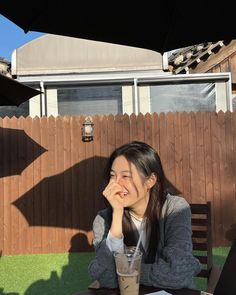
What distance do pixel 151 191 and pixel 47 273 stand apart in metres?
3.38

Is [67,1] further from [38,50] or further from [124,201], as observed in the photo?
[38,50]

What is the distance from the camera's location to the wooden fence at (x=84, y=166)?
589 cm

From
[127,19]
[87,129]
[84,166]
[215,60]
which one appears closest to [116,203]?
[127,19]

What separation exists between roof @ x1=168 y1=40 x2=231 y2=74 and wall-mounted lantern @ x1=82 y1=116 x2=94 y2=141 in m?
4.45

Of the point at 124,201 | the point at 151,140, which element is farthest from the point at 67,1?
the point at 151,140

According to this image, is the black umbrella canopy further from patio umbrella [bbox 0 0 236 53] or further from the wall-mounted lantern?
the wall-mounted lantern

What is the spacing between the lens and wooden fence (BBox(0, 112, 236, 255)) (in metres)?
5.89

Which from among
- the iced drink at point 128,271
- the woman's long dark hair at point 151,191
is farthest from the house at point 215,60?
the iced drink at point 128,271

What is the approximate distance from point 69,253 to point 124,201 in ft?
14.2

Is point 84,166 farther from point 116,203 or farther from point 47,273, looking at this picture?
point 116,203

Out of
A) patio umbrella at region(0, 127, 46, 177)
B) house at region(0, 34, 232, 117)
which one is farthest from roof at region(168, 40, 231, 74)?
patio umbrella at region(0, 127, 46, 177)

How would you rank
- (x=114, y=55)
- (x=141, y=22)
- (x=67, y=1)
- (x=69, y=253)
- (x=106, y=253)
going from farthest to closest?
(x=114, y=55), (x=69, y=253), (x=141, y=22), (x=67, y=1), (x=106, y=253)

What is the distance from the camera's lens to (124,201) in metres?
1.78

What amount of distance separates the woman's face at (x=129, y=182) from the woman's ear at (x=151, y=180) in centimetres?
1
